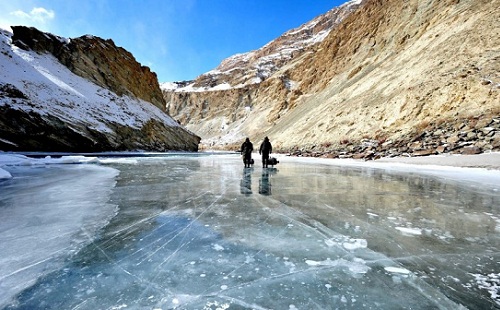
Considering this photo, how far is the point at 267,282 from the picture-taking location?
229 cm

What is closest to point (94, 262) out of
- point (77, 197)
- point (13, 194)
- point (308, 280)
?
point (308, 280)

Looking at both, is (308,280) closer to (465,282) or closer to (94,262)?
(465,282)

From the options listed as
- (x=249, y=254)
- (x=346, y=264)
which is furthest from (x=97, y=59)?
(x=346, y=264)

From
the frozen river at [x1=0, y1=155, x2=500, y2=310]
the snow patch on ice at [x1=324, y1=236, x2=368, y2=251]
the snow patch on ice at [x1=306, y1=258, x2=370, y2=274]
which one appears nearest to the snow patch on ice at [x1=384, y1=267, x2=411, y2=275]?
the frozen river at [x1=0, y1=155, x2=500, y2=310]

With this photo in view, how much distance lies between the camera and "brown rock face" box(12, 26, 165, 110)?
35469mm

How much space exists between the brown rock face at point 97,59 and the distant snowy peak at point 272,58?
160ft

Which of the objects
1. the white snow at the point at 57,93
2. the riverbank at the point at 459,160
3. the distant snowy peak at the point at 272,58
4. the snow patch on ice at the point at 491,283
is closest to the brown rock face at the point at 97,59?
the white snow at the point at 57,93

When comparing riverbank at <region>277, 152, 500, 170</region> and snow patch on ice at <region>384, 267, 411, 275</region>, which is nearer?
snow patch on ice at <region>384, 267, 411, 275</region>

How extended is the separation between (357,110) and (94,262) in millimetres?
27936

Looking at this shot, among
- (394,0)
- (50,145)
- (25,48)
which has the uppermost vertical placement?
(394,0)

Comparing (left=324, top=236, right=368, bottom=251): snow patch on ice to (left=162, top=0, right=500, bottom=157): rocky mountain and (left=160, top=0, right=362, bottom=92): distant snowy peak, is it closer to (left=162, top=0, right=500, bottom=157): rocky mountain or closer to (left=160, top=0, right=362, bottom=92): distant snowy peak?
(left=162, top=0, right=500, bottom=157): rocky mountain

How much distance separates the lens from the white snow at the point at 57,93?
25.5 m

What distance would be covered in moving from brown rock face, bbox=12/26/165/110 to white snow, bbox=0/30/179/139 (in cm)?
152

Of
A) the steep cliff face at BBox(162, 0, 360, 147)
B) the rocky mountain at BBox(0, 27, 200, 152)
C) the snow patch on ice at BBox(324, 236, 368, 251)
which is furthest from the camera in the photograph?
the steep cliff face at BBox(162, 0, 360, 147)
